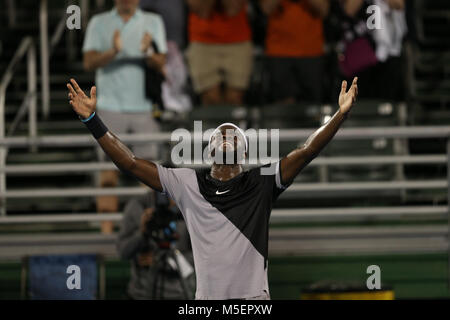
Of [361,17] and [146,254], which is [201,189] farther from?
[361,17]

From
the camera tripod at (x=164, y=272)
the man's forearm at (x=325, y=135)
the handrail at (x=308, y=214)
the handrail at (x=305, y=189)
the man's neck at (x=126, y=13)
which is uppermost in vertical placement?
the man's neck at (x=126, y=13)

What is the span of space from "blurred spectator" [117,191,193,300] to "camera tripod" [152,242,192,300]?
0.8 inches

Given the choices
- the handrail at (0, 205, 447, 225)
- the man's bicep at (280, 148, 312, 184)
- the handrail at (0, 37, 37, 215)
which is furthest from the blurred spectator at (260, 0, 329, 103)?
the man's bicep at (280, 148, 312, 184)

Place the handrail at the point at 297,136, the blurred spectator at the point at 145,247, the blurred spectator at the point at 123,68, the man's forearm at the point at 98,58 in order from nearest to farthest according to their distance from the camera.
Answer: the blurred spectator at the point at 145,247 → the handrail at the point at 297,136 → the man's forearm at the point at 98,58 → the blurred spectator at the point at 123,68

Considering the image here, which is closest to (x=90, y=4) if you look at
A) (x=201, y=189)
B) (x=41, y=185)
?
(x=41, y=185)

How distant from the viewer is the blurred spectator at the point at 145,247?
8.27 m

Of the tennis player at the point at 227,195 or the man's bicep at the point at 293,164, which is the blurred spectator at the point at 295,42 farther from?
the man's bicep at the point at 293,164

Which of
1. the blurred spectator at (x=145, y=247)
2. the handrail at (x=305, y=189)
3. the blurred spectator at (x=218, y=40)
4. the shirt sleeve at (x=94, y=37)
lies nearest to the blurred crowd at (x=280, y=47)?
the blurred spectator at (x=218, y=40)

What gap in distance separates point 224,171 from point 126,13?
3.89 meters

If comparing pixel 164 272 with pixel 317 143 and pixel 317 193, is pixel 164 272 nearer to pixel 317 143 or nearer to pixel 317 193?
pixel 317 193

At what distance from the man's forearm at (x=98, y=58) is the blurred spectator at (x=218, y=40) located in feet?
4.52

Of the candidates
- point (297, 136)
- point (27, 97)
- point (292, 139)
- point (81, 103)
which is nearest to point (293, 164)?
point (81, 103)

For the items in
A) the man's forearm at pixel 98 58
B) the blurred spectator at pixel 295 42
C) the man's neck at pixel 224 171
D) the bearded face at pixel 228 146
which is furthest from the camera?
the blurred spectator at pixel 295 42

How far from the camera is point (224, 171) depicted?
246 inches
